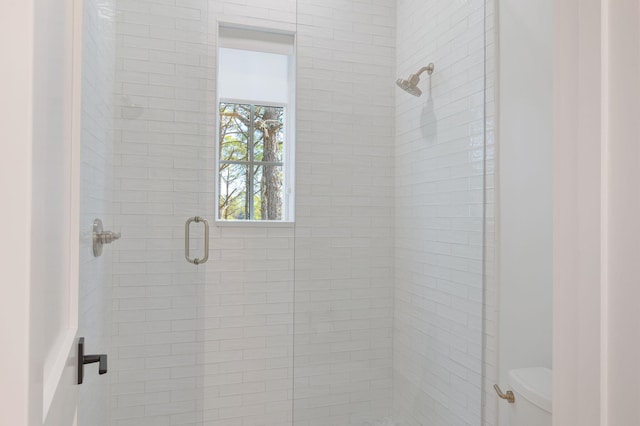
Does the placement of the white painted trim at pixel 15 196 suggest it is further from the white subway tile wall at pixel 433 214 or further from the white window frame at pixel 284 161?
the white window frame at pixel 284 161

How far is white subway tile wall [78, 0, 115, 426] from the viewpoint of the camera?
122cm

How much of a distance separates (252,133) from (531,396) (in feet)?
6.85

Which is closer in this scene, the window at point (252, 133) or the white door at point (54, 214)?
the white door at point (54, 214)

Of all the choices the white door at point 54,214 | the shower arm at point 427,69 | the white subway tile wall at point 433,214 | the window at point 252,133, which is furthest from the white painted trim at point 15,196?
the window at point 252,133

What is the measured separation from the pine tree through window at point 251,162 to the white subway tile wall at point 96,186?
94 centimetres

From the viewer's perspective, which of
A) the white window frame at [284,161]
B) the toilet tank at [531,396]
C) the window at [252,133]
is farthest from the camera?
the window at [252,133]

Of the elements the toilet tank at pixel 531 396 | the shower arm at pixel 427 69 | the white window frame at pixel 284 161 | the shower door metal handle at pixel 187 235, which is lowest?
the toilet tank at pixel 531 396

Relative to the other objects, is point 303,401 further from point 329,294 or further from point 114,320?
point 114,320

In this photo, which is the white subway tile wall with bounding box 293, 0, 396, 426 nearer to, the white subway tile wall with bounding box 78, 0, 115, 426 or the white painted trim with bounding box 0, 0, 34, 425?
the white subway tile wall with bounding box 78, 0, 115, 426

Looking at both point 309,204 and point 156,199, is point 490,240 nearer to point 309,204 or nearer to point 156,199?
point 309,204

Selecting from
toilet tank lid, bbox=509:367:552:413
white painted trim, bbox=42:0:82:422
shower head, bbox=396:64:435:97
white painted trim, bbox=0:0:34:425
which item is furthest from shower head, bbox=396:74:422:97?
white painted trim, bbox=0:0:34:425

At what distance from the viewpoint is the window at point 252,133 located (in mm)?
2578

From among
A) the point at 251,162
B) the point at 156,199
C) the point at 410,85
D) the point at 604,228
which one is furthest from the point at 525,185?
the point at 251,162

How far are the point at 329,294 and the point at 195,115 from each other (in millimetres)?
1053
